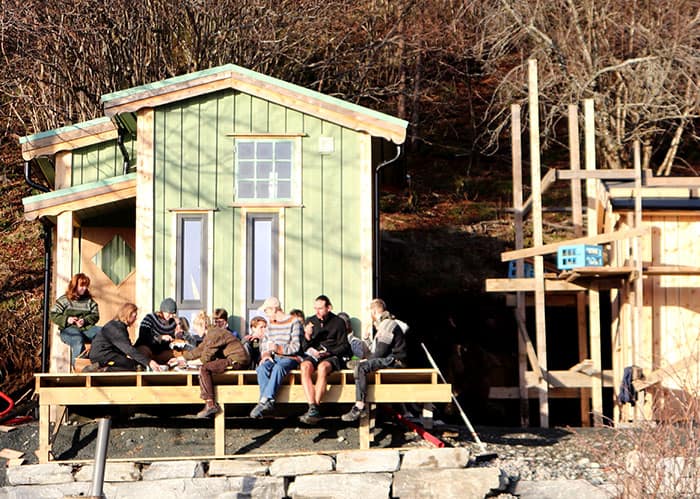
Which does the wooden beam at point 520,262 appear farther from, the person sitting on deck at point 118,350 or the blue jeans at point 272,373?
the person sitting on deck at point 118,350

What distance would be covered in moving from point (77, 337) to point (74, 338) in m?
0.04

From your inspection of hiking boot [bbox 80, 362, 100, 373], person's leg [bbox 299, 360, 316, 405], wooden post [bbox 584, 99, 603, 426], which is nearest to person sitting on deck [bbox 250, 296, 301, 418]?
person's leg [bbox 299, 360, 316, 405]

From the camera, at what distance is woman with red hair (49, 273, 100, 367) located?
15609 mm

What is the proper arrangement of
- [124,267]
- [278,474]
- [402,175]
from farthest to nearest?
[402,175]
[124,267]
[278,474]

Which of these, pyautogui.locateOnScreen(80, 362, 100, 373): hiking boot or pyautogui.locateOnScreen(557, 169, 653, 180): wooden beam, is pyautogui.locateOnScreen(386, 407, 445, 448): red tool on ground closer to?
pyautogui.locateOnScreen(80, 362, 100, 373): hiking boot

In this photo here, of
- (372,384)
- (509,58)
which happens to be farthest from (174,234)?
(509,58)

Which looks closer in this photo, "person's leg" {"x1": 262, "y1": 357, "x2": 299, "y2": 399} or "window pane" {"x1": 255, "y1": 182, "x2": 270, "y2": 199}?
"person's leg" {"x1": 262, "y1": 357, "x2": 299, "y2": 399}

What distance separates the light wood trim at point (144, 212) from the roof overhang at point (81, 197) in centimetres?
34

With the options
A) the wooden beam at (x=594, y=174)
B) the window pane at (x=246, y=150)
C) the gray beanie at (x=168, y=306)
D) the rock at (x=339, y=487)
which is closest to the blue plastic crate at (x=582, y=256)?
the wooden beam at (x=594, y=174)

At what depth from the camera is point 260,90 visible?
16.9m

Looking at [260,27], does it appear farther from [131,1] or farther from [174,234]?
[174,234]

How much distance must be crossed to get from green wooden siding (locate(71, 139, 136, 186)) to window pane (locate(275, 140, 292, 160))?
3.14 m

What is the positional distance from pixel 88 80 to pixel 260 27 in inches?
150

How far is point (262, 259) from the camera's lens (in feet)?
54.6
